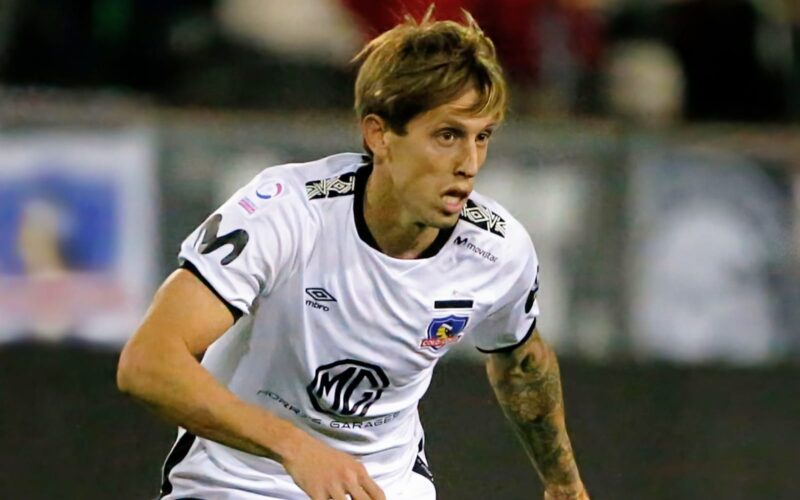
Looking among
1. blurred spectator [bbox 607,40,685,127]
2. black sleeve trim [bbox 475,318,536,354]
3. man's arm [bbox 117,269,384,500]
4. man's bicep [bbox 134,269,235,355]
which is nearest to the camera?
man's arm [bbox 117,269,384,500]

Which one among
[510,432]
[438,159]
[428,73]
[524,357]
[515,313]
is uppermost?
[428,73]

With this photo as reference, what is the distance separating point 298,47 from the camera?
7.32 meters

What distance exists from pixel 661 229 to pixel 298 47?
5.93ft

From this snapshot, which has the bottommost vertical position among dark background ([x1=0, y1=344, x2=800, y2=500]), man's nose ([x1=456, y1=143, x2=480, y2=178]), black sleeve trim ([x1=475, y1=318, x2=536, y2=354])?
dark background ([x1=0, y1=344, x2=800, y2=500])

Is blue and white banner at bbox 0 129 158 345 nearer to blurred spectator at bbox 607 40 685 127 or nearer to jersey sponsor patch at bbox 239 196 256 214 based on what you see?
blurred spectator at bbox 607 40 685 127

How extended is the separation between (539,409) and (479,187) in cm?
267

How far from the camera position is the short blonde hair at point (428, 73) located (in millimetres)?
3756

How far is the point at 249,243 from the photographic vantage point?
11.9 ft

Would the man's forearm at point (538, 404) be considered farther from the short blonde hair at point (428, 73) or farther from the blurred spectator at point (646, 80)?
the blurred spectator at point (646, 80)

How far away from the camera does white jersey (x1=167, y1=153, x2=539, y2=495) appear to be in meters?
3.78

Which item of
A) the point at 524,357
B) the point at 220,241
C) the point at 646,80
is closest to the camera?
the point at 220,241

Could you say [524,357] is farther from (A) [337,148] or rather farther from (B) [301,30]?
(B) [301,30]

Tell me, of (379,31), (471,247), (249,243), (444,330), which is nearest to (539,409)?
(444,330)

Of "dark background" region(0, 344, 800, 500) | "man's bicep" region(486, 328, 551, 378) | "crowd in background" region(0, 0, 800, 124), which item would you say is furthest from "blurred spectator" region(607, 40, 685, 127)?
"man's bicep" region(486, 328, 551, 378)
